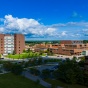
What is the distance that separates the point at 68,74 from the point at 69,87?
6.31 ft

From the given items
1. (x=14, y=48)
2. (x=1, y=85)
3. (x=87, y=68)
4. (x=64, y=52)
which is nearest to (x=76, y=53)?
(x=64, y=52)

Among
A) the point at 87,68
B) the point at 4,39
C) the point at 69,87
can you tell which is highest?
the point at 4,39

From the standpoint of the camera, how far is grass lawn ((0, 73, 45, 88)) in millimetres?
24844

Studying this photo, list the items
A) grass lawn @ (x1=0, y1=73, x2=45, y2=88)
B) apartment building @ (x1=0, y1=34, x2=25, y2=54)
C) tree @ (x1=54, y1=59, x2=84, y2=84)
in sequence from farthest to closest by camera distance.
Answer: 1. apartment building @ (x1=0, y1=34, x2=25, y2=54)
2. tree @ (x1=54, y1=59, x2=84, y2=84)
3. grass lawn @ (x1=0, y1=73, x2=45, y2=88)

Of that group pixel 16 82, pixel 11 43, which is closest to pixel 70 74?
pixel 16 82

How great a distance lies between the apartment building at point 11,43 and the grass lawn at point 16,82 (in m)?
43.3

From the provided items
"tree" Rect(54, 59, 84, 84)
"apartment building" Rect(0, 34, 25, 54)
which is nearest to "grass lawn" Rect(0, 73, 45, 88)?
"tree" Rect(54, 59, 84, 84)

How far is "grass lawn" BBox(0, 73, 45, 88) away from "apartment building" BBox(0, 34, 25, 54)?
1704 inches

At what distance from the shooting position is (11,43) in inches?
2908

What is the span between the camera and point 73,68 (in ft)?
96.9

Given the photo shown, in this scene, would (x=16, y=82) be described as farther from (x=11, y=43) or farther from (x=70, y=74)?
(x=11, y=43)

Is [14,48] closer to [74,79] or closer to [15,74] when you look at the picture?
[15,74]

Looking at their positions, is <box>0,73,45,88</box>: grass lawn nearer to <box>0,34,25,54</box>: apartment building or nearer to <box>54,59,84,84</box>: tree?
<box>54,59,84,84</box>: tree

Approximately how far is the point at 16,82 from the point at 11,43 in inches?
1900
